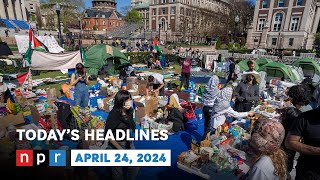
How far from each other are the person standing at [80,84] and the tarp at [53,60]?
496 cm

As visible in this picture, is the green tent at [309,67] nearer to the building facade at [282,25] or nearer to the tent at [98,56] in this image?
the tent at [98,56]

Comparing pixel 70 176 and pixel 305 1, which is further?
pixel 305 1

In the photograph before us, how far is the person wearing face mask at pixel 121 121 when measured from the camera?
289 cm

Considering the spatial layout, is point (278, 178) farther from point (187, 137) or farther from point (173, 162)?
point (187, 137)

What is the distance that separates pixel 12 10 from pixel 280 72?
61.2 m

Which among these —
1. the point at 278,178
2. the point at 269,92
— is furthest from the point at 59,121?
the point at 269,92

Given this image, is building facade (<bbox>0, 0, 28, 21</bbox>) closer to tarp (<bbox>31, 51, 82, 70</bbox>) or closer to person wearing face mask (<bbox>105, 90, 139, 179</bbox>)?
tarp (<bbox>31, 51, 82, 70</bbox>)

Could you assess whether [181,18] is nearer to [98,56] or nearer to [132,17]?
[132,17]

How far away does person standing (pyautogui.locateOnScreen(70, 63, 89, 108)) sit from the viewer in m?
6.12

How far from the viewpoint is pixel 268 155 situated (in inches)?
72.5

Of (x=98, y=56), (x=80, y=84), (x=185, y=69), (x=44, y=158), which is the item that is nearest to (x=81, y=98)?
(x=80, y=84)

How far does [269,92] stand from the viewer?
29.7ft

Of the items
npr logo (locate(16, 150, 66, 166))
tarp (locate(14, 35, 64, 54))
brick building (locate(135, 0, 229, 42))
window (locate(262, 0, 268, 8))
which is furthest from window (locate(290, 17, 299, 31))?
npr logo (locate(16, 150, 66, 166))

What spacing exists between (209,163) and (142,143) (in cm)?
224
